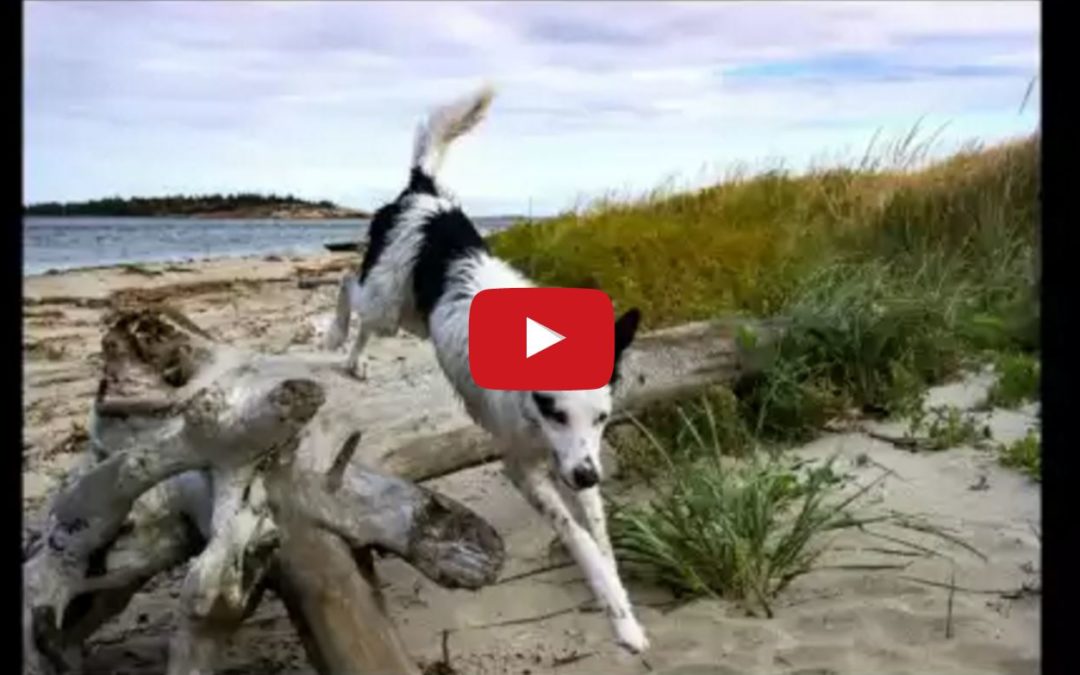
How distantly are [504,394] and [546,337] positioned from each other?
A: 14 cm

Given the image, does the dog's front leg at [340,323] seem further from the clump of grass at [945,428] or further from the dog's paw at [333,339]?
the clump of grass at [945,428]

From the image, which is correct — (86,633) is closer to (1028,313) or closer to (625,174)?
(625,174)

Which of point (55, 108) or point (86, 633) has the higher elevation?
point (55, 108)

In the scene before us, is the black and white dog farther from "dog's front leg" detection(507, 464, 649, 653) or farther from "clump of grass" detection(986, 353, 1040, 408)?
"clump of grass" detection(986, 353, 1040, 408)

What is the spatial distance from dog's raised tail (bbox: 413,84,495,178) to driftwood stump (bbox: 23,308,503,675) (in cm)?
26

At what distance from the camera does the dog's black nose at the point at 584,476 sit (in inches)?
56.4

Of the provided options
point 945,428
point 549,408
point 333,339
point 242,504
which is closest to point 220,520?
point 242,504

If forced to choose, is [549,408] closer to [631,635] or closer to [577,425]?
[577,425]

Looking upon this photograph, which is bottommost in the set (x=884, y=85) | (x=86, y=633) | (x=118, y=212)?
(x=86, y=633)

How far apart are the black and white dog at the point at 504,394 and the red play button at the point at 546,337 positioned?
23 mm

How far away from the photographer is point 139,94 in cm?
126
